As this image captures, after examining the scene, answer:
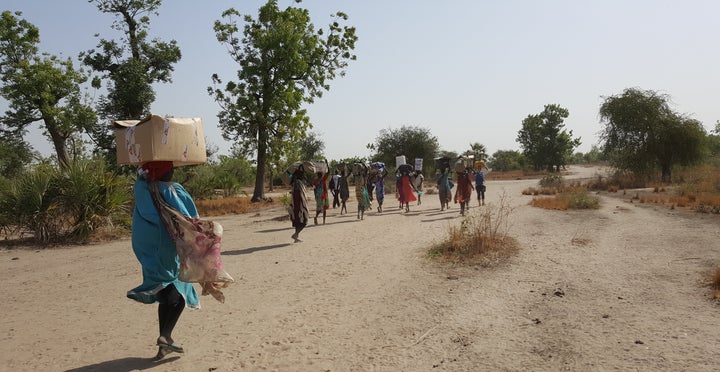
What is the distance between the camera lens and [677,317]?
5.26 meters

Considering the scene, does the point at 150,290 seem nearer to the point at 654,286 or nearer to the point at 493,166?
the point at 654,286

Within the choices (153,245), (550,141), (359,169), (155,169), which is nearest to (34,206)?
(359,169)

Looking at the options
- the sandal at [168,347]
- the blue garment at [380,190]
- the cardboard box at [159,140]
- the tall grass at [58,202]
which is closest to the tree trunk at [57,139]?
the tall grass at [58,202]

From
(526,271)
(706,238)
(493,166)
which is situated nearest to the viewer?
(526,271)

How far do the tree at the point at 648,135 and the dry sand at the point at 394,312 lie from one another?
23.7 metres

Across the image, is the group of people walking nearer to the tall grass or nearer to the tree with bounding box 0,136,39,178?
the tall grass

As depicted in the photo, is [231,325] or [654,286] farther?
[654,286]

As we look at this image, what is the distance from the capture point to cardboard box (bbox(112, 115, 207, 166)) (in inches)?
171

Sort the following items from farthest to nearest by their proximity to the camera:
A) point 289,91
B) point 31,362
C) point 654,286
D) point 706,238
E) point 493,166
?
1. point 493,166
2. point 289,91
3. point 706,238
4. point 654,286
5. point 31,362

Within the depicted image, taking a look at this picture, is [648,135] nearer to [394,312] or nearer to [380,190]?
[380,190]

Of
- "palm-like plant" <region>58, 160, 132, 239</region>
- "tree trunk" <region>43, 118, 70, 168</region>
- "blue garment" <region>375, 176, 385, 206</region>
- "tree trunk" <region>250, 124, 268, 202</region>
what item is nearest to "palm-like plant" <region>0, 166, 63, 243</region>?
"palm-like plant" <region>58, 160, 132, 239</region>

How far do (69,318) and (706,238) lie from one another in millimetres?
11440

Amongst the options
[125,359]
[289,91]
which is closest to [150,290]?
[125,359]

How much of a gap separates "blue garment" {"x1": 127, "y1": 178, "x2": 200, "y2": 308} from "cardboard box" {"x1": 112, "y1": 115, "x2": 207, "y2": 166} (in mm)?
278
